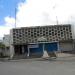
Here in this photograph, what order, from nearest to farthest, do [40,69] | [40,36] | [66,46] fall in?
[40,69]
[66,46]
[40,36]

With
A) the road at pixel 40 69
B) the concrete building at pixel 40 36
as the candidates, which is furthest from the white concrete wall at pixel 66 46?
the road at pixel 40 69

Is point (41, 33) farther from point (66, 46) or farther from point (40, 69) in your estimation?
point (40, 69)

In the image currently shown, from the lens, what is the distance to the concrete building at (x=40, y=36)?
210ft

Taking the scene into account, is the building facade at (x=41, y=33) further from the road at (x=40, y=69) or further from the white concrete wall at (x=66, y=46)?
the road at (x=40, y=69)

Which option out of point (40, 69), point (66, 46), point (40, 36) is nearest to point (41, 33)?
point (40, 36)

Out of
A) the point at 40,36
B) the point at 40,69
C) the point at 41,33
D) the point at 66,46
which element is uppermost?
the point at 41,33

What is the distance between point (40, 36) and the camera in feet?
218

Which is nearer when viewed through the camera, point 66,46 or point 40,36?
point 66,46

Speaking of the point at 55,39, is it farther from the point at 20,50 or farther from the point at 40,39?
the point at 20,50

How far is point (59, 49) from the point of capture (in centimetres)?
6297

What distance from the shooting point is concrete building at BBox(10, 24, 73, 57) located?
63.9 meters

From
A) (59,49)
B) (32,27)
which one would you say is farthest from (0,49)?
(59,49)

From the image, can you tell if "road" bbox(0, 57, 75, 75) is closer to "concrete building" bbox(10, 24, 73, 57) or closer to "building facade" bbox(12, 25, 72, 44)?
"concrete building" bbox(10, 24, 73, 57)

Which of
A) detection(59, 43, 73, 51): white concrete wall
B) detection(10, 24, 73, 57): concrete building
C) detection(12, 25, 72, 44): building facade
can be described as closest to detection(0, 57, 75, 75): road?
detection(59, 43, 73, 51): white concrete wall
